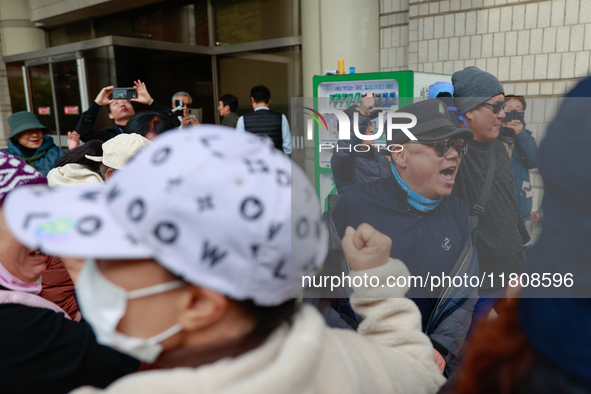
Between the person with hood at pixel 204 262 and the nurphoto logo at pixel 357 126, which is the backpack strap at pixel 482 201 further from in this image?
the person with hood at pixel 204 262

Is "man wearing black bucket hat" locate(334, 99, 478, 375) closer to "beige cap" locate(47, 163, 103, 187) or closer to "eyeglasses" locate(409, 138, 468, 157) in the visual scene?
"eyeglasses" locate(409, 138, 468, 157)

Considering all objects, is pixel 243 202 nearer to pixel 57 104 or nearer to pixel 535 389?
pixel 535 389

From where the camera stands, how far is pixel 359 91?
307 centimetres

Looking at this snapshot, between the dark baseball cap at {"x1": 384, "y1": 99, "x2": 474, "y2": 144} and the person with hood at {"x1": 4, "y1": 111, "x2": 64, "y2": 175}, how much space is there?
3.55 metres

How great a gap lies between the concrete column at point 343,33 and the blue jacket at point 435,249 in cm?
403

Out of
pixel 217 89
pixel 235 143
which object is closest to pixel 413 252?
pixel 235 143

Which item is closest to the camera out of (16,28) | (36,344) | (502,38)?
(36,344)

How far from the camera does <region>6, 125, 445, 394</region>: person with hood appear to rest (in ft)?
2.30

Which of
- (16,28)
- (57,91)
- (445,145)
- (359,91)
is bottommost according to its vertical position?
(445,145)

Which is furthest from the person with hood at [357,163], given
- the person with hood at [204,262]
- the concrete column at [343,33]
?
the concrete column at [343,33]

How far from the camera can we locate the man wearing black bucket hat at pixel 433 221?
5.16 feet

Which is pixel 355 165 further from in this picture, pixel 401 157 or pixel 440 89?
pixel 440 89

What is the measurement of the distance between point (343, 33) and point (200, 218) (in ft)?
17.1

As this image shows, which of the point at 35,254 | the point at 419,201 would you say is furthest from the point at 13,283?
the point at 419,201
